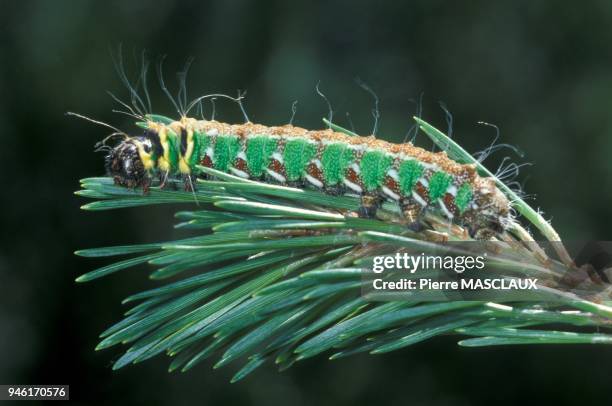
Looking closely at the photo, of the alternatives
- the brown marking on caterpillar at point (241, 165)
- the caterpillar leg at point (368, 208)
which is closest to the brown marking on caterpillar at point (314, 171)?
the brown marking on caterpillar at point (241, 165)

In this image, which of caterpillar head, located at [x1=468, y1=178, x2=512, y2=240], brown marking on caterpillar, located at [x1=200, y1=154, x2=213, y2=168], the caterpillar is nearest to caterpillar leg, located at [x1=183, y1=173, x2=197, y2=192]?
the caterpillar

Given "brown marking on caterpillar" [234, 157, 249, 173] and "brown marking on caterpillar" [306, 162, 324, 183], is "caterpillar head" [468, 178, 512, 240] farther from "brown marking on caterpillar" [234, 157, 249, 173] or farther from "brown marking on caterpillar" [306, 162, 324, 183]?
"brown marking on caterpillar" [234, 157, 249, 173]

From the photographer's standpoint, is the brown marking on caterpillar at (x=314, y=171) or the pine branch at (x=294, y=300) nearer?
the pine branch at (x=294, y=300)

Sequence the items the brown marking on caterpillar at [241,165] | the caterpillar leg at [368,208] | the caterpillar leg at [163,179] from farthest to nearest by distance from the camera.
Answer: the brown marking on caterpillar at [241,165] < the caterpillar leg at [163,179] < the caterpillar leg at [368,208]

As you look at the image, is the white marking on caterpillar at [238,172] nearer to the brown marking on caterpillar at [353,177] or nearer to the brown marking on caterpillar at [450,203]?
the brown marking on caterpillar at [353,177]

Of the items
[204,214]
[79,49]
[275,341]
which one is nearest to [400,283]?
[275,341]

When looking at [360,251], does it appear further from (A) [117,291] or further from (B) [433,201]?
(A) [117,291]

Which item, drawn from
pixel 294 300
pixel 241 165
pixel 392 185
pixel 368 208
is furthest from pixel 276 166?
pixel 294 300
